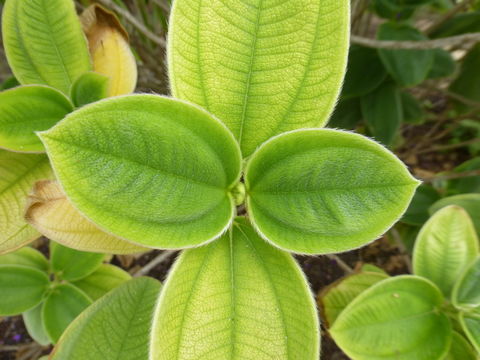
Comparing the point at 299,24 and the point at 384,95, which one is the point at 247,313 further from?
the point at 384,95

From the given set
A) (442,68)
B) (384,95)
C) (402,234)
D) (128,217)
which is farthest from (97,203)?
(442,68)

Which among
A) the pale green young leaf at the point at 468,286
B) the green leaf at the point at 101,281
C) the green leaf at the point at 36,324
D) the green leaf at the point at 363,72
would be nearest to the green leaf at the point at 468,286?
the pale green young leaf at the point at 468,286

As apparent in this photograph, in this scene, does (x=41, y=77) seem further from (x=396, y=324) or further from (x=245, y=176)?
(x=396, y=324)

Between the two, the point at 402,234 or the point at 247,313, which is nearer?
the point at 247,313

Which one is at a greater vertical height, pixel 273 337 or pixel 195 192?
pixel 195 192

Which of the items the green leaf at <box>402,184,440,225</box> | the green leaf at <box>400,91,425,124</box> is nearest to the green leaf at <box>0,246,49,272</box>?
the green leaf at <box>402,184,440,225</box>

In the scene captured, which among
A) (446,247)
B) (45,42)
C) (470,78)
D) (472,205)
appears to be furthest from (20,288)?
(470,78)
